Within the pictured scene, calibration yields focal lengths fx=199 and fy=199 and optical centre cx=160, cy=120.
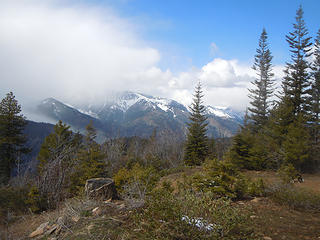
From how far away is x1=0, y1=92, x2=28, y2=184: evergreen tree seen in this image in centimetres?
2099

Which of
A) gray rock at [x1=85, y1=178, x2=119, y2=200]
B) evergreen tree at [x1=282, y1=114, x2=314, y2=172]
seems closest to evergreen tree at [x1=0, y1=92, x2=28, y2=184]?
gray rock at [x1=85, y1=178, x2=119, y2=200]

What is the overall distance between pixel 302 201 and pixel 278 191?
2.19ft

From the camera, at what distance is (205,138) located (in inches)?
953

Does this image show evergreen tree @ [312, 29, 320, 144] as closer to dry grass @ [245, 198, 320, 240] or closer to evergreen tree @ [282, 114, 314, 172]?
evergreen tree @ [282, 114, 314, 172]

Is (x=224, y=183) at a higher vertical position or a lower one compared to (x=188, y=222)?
lower

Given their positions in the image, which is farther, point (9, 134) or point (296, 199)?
point (9, 134)

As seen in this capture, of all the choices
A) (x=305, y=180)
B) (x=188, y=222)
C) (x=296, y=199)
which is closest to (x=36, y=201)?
(x=188, y=222)

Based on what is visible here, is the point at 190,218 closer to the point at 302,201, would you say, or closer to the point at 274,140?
the point at 302,201

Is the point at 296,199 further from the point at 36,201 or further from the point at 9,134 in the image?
the point at 9,134

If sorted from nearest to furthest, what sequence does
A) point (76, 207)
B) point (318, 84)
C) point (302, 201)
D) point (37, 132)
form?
point (76, 207) → point (302, 201) → point (318, 84) → point (37, 132)

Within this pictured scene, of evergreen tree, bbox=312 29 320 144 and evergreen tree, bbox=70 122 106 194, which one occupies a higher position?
evergreen tree, bbox=312 29 320 144

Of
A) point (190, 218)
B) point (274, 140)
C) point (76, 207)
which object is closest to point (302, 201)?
point (190, 218)

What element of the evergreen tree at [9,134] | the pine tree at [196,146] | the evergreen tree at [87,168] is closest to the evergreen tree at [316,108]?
the pine tree at [196,146]

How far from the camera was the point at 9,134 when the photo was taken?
2128 centimetres
